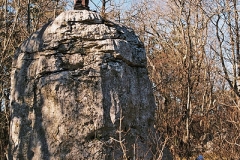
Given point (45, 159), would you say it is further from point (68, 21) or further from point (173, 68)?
point (173, 68)

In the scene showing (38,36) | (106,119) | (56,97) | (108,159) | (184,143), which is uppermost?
(38,36)

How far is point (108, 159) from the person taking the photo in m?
4.30

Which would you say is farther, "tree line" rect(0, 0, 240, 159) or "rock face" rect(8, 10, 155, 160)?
"tree line" rect(0, 0, 240, 159)

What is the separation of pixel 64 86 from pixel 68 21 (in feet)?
2.94

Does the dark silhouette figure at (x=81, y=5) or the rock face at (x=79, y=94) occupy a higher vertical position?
the dark silhouette figure at (x=81, y=5)

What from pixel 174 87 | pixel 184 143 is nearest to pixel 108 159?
pixel 184 143

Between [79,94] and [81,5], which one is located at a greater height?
[81,5]

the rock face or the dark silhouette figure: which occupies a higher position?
the dark silhouette figure

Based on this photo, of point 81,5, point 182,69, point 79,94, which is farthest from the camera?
point 182,69

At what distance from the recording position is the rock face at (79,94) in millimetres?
4285

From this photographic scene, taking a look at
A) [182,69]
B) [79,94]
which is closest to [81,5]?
[79,94]

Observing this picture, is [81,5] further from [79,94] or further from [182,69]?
[182,69]

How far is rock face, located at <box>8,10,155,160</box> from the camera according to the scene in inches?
169

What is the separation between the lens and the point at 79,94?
4363mm
